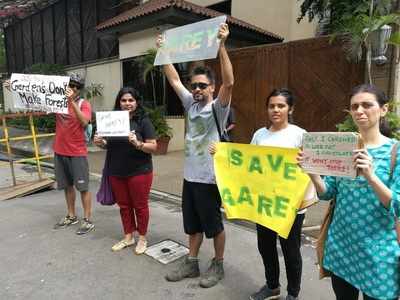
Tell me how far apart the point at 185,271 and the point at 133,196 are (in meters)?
0.92

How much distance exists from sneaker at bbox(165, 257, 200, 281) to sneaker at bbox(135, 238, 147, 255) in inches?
24.1

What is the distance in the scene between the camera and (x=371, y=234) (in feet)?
5.58

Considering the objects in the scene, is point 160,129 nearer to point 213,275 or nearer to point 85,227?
point 85,227

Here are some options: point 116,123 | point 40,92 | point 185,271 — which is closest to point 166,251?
point 185,271

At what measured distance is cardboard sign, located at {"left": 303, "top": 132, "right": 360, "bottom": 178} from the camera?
5.36ft

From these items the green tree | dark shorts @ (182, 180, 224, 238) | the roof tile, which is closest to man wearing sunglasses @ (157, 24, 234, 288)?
dark shorts @ (182, 180, 224, 238)

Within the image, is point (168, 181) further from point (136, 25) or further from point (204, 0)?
point (204, 0)

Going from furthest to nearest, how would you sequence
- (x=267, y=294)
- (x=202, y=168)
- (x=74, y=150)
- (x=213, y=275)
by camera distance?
(x=74, y=150), (x=213, y=275), (x=202, y=168), (x=267, y=294)

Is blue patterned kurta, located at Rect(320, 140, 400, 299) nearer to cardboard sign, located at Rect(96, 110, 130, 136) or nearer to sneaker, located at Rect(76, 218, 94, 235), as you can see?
cardboard sign, located at Rect(96, 110, 130, 136)

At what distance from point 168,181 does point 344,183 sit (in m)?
5.02

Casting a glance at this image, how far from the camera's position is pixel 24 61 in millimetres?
18844

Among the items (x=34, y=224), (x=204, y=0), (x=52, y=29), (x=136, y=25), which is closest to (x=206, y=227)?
(x=34, y=224)

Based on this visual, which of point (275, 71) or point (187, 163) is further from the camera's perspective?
point (275, 71)

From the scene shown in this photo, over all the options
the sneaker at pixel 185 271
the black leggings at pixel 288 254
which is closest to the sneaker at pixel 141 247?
the sneaker at pixel 185 271
